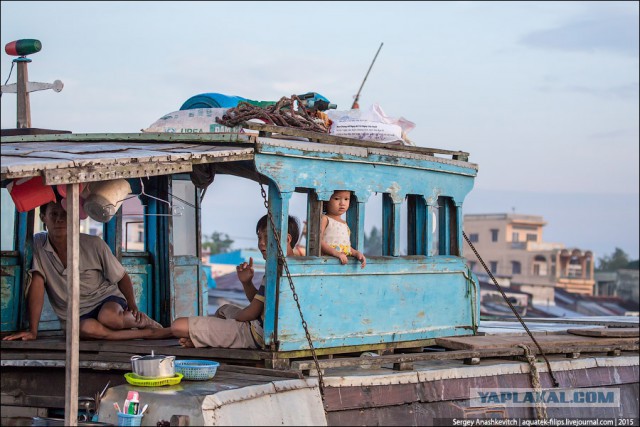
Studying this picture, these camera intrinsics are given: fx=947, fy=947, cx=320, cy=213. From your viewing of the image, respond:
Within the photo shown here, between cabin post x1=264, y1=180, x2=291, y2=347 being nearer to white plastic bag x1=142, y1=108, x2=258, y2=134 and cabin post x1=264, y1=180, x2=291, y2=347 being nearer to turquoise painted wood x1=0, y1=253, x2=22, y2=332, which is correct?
white plastic bag x1=142, y1=108, x2=258, y2=134

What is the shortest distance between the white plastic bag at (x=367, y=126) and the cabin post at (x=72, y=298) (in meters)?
2.71

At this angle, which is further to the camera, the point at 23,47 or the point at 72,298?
the point at 23,47

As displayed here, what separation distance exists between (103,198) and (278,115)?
1.47m

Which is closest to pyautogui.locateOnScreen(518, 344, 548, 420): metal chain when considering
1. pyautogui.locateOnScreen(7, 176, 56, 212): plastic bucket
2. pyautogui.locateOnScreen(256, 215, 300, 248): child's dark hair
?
pyautogui.locateOnScreen(256, 215, 300, 248): child's dark hair

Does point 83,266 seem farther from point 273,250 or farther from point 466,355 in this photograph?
point 466,355

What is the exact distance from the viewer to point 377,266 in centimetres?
746

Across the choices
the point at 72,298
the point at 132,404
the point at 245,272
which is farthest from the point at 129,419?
the point at 245,272

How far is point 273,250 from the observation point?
673 cm

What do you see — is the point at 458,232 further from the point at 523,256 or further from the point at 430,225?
the point at 523,256

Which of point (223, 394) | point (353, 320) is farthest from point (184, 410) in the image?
point (353, 320)

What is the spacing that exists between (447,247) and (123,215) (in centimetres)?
304

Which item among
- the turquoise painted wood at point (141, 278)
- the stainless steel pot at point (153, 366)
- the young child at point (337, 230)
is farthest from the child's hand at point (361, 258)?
the turquoise painted wood at point (141, 278)

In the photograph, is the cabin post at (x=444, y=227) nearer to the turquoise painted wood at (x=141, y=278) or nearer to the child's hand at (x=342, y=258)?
the child's hand at (x=342, y=258)

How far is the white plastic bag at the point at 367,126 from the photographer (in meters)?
7.83
